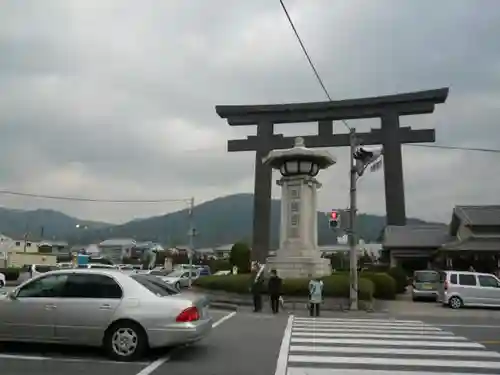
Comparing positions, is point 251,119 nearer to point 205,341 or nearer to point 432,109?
point 432,109

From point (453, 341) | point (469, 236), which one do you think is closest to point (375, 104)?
point (469, 236)

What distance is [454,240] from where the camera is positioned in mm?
47531

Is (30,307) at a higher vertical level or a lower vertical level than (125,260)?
lower

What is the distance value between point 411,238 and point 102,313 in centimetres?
4376

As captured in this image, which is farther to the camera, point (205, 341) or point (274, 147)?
point (274, 147)

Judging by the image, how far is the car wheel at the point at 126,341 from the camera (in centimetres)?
943

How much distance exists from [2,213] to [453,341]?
143719 millimetres

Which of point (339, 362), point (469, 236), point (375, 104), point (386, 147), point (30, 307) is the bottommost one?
point (339, 362)

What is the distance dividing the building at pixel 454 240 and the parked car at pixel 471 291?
54.7 feet

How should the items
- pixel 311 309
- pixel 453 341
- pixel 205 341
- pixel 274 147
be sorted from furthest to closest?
pixel 274 147, pixel 311 309, pixel 453 341, pixel 205 341

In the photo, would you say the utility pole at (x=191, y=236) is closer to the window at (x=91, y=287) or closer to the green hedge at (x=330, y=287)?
the green hedge at (x=330, y=287)

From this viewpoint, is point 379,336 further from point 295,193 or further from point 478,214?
point 478,214

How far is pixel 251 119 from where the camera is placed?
47219 mm

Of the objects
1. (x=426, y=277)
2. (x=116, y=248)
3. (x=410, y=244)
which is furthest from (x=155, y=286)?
(x=116, y=248)
